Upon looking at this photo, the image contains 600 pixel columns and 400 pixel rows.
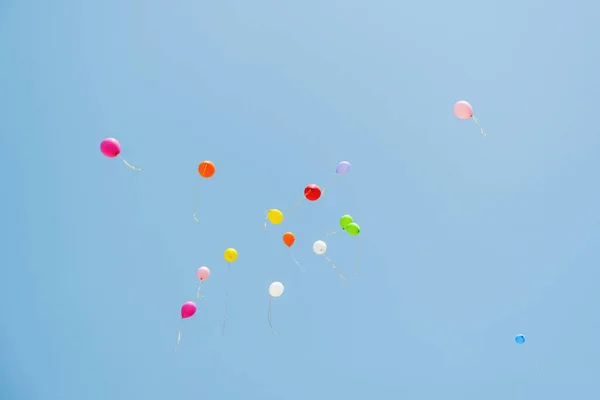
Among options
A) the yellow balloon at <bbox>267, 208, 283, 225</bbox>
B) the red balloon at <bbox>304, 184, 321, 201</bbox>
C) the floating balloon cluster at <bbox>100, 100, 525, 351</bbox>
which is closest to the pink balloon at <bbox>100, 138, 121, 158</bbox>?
the floating balloon cluster at <bbox>100, 100, 525, 351</bbox>

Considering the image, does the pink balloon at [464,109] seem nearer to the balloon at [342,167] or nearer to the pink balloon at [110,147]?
the balloon at [342,167]

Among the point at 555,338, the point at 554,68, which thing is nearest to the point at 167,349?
the point at 555,338

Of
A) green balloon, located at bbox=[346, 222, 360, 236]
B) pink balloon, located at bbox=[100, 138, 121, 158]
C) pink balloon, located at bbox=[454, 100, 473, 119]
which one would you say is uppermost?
pink balloon, located at bbox=[454, 100, 473, 119]

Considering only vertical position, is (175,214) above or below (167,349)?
above

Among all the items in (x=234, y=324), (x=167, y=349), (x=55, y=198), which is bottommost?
(x=167, y=349)

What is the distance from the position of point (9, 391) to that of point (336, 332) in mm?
6229

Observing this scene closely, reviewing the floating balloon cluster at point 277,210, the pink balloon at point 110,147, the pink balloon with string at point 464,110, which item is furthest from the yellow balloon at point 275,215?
the pink balloon with string at point 464,110

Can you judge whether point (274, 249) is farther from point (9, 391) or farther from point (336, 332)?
point (9, 391)

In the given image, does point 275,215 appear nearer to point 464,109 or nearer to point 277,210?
point 277,210

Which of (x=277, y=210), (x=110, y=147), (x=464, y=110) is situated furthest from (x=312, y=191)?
(x=110, y=147)

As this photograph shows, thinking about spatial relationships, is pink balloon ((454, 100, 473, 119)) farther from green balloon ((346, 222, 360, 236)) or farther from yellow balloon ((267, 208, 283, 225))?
yellow balloon ((267, 208, 283, 225))

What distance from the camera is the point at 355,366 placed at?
9555 mm

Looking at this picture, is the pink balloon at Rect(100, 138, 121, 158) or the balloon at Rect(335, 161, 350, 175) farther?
the balloon at Rect(335, 161, 350, 175)

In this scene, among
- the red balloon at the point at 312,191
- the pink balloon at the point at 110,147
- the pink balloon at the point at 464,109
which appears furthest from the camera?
the red balloon at the point at 312,191
